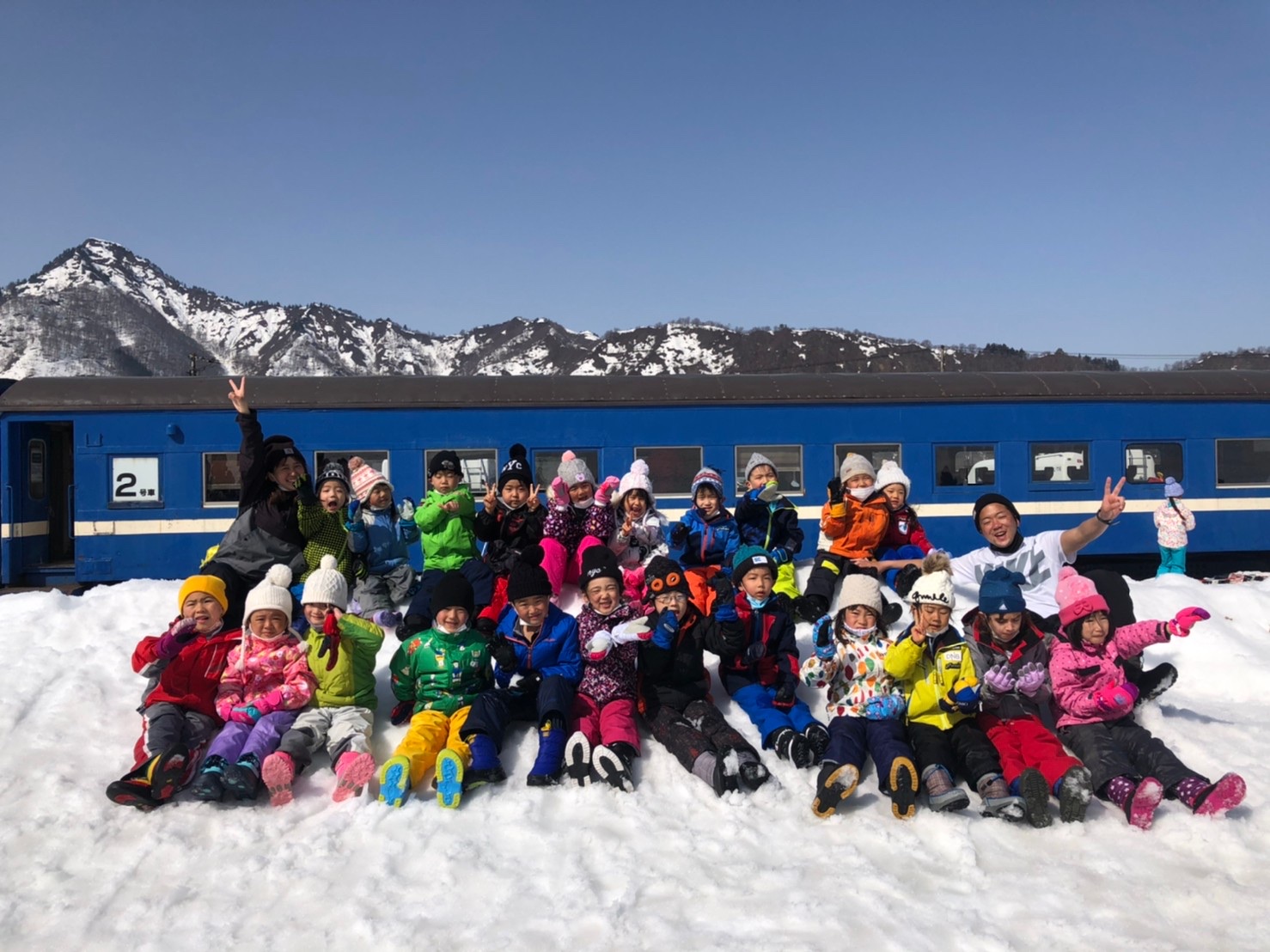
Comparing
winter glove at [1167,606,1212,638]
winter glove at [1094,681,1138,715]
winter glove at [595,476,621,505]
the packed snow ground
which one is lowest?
the packed snow ground

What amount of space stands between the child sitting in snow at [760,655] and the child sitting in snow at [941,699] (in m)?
0.56

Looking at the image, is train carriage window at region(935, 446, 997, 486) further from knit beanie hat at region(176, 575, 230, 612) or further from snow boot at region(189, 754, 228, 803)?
snow boot at region(189, 754, 228, 803)

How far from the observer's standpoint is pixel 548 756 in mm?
4363

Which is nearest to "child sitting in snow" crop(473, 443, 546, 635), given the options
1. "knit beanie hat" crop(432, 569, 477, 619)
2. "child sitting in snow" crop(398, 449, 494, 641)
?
"child sitting in snow" crop(398, 449, 494, 641)

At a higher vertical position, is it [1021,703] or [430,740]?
[1021,703]

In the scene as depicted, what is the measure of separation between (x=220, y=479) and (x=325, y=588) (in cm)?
606

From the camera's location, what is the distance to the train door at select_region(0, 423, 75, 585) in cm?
999

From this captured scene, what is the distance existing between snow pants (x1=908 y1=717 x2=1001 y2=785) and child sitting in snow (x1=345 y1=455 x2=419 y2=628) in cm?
362

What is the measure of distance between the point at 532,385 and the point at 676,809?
674cm

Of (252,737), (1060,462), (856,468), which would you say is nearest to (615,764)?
(252,737)

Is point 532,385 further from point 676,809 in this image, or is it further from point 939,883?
point 939,883

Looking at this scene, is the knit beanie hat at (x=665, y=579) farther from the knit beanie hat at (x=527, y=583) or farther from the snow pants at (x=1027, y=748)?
the snow pants at (x=1027, y=748)

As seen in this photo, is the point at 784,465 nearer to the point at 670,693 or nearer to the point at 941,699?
the point at 670,693

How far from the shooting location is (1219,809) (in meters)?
3.92
